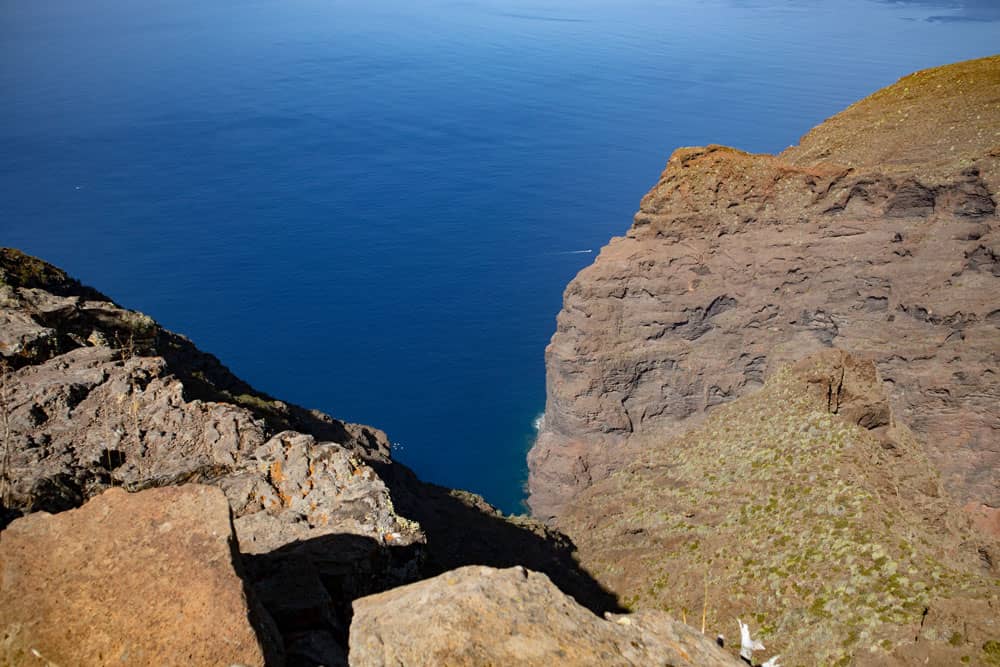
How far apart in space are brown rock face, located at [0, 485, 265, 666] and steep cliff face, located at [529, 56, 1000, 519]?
122 feet

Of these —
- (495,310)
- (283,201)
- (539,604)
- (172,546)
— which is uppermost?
(172,546)

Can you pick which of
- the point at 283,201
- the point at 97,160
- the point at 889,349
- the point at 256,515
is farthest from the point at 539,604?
the point at 97,160

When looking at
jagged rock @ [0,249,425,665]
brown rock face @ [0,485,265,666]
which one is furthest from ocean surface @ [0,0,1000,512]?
brown rock face @ [0,485,265,666]

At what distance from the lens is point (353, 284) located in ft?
351

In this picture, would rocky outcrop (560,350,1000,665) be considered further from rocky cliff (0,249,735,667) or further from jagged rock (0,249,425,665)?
jagged rock (0,249,425,665)

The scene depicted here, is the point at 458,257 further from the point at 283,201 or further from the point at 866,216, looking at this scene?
the point at 866,216

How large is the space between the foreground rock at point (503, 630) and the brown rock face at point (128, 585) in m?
1.90

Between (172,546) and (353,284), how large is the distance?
326 ft

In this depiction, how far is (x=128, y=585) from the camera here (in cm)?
921

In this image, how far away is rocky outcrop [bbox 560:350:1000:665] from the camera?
23.1 meters

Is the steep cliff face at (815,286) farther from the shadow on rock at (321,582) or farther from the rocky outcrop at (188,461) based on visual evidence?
the shadow on rock at (321,582)

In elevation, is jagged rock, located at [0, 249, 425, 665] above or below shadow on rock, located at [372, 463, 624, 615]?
above

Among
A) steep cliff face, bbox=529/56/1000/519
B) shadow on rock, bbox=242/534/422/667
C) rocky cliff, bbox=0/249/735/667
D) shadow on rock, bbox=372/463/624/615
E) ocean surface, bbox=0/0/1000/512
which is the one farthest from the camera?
ocean surface, bbox=0/0/1000/512

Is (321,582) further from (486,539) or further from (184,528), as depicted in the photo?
(486,539)
